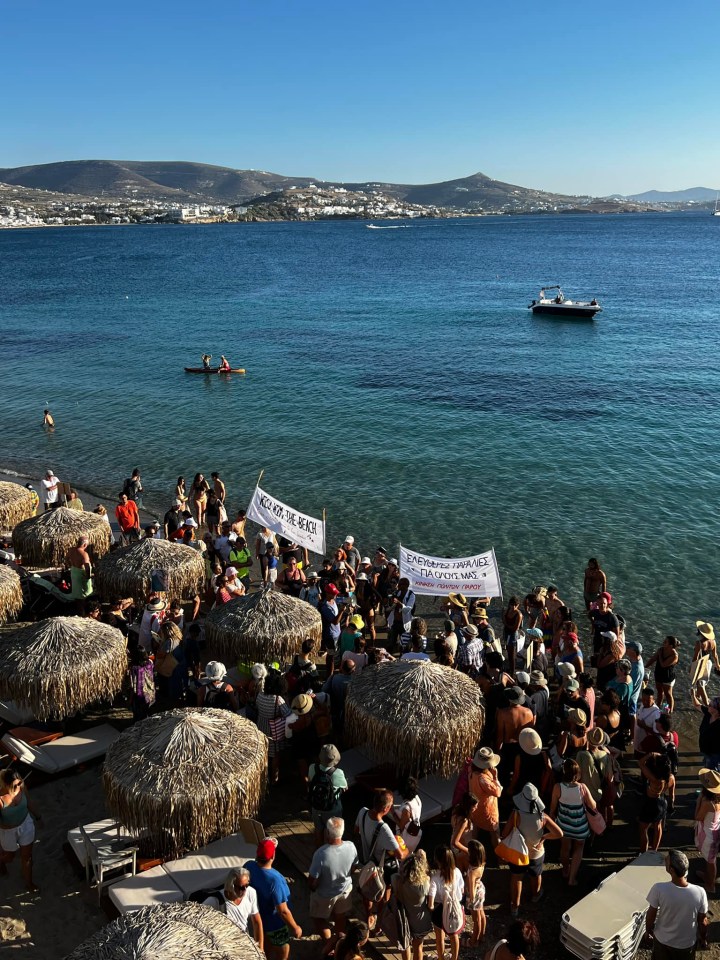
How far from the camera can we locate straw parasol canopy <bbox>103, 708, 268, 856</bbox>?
25.3 feet

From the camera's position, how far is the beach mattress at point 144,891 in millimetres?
7161

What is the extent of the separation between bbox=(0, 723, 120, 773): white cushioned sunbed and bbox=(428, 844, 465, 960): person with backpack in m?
4.92

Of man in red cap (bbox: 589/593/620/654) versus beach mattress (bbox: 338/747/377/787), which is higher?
man in red cap (bbox: 589/593/620/654)

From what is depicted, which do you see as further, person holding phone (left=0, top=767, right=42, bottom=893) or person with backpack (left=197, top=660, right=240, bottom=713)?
person with backpack (left=197, top=660, right=240, bottom=713)

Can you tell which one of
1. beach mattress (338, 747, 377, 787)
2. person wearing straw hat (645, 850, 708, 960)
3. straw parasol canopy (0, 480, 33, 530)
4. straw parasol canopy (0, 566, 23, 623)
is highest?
straw parasol canopy (0, 480, 33, 530)

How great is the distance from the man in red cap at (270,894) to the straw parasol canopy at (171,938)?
2.20 feet

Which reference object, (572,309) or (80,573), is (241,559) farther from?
(572,309)

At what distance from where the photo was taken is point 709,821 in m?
7.74

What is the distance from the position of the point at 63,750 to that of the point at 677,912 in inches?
303

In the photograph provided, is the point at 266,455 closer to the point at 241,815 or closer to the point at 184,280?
the point at 241,815

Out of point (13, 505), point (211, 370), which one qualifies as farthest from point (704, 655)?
point (211, 370)

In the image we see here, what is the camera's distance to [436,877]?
6586 millimetres

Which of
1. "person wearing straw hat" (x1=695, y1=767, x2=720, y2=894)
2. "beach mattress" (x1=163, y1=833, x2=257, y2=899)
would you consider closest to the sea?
"person wearing straw hat" (x1=695, y1=767, x2=720, y2=894)

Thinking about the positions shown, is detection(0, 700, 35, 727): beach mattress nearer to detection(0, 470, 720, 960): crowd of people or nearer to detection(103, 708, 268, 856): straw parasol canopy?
detection(0, 470, 720, 960): crowd of people
